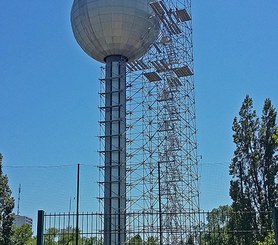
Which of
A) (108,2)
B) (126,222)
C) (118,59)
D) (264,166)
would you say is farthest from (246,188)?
(108,2)

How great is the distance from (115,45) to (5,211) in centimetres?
1192

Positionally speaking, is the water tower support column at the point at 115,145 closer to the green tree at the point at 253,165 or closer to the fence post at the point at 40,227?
the green tree at the point at 253,165

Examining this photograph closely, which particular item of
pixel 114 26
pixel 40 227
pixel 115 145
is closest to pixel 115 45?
pixel 114 26

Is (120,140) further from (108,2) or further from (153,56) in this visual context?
(108,2)

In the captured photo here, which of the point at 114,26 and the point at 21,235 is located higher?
the point at 114,26

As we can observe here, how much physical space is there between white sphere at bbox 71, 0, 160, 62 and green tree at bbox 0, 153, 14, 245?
9.30 metres

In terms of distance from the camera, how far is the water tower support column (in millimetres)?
25422

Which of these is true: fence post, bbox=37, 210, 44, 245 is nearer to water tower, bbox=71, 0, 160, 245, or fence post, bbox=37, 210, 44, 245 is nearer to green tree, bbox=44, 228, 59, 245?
green tree, bbox=44, 228, 59, 245

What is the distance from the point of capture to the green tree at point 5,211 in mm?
23797

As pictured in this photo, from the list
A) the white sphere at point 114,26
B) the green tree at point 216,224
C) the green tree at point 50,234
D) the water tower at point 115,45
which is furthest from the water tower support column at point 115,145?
the green tree at point 216,224

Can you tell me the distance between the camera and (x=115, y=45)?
27891 mm

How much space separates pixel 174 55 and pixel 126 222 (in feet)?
34.1

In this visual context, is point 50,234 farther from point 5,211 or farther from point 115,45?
point 115,45

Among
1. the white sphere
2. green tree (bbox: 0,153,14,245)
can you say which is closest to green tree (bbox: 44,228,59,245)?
green tree (bbox: 0,153,14,245)
